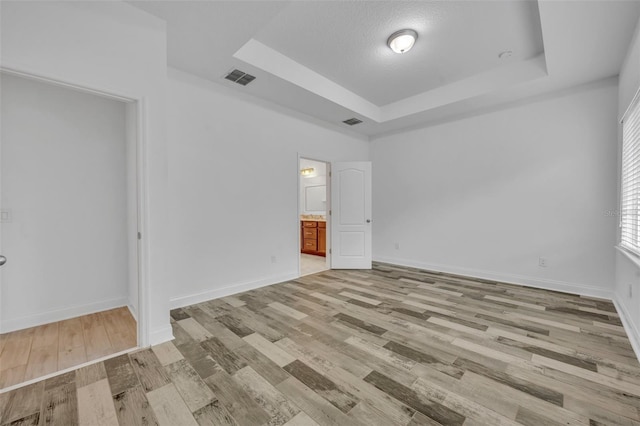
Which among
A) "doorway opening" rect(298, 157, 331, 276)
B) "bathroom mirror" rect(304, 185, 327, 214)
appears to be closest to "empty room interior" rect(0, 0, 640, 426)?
"doorway opening" rect(298, 157, 331, 276)

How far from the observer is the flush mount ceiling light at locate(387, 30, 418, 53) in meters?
2.94

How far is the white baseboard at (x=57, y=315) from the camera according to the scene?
2656 mm

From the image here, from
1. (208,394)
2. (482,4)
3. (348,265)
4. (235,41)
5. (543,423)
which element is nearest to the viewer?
(543,423)

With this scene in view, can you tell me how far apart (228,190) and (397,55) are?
9.35ft

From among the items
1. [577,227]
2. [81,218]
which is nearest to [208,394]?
[81,218]

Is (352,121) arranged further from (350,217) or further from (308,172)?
(308,172)

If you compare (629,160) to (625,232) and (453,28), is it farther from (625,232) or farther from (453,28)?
(453,28)

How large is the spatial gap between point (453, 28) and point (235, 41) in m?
2.34

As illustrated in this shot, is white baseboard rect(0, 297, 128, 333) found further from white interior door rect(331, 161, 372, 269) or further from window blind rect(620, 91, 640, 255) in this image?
window blind rect(620, 91, 640, 255)

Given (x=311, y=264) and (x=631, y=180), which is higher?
(x=631, y=180)

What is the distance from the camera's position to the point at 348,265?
17.4ft

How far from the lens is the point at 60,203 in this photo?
296cm

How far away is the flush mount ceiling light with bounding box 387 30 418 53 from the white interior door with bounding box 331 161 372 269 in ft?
7.94

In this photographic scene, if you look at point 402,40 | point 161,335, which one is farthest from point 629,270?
point 161,335
